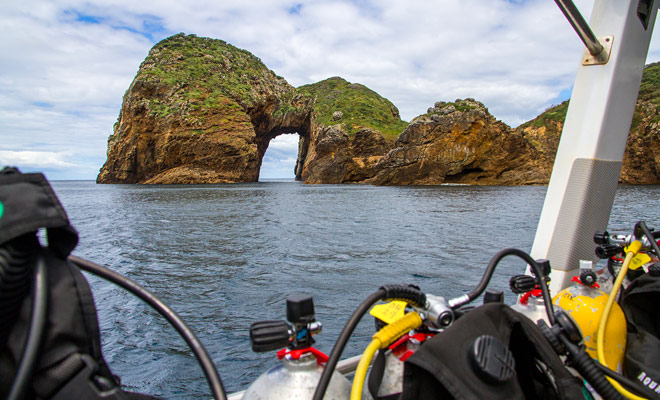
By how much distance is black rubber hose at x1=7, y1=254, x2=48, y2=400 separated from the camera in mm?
697

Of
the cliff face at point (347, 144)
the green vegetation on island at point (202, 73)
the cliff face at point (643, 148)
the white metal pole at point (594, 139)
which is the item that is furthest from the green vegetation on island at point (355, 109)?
the white metal pole at point (594, 139)

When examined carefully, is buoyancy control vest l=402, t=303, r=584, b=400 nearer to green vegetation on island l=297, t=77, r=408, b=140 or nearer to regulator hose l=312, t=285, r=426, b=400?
regulator hose l=312, t=285, r=426, b=400

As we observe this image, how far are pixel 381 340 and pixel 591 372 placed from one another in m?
0.61

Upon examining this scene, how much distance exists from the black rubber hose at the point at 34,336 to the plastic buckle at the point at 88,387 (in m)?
0.08

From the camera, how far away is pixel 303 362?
1.11m

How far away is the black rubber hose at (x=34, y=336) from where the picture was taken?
2.29ft

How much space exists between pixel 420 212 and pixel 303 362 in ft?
66.9

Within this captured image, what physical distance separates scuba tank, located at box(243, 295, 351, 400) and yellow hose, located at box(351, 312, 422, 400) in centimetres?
15

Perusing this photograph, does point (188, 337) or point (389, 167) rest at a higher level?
point (389, 167)

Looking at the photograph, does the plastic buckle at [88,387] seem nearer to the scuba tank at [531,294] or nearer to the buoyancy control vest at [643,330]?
the scuba tank at [531,294]

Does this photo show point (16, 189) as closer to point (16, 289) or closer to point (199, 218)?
point (16, 289)

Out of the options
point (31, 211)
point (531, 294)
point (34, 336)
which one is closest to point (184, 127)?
point (531, 294)

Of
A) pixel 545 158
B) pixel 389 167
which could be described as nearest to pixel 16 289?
pixel 389 167

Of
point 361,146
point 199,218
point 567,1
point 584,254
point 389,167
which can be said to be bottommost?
point 199,218
